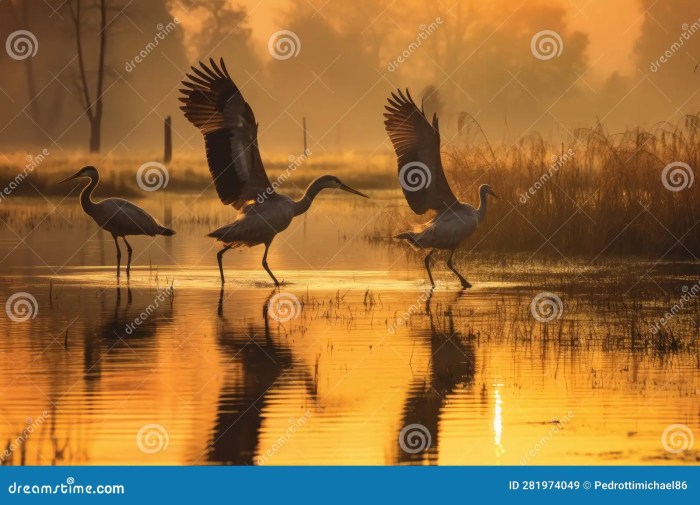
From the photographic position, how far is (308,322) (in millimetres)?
12109

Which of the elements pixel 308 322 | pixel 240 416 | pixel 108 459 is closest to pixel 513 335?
pixel 308 322

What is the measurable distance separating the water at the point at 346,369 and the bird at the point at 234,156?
0.67 m
